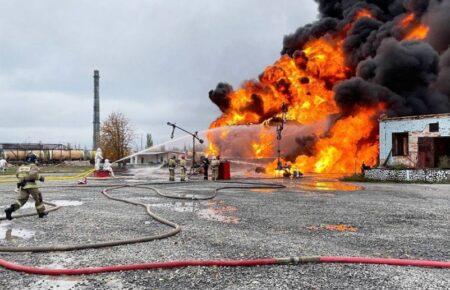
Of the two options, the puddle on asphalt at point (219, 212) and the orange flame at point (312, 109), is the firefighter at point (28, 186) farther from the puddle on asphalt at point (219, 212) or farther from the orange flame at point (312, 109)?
the orange flame at point (312, 109)

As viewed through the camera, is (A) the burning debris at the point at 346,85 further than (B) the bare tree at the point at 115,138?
No

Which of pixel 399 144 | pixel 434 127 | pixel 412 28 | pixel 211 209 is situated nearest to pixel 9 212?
pixel 211 209

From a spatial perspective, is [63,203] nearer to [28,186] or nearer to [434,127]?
[28,186]

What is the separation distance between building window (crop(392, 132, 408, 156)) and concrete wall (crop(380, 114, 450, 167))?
276 millimetres

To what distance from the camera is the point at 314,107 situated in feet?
135

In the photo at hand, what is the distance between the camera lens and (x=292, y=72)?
44.6m

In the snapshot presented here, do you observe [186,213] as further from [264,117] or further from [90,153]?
[90,153]

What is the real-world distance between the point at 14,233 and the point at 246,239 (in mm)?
4650

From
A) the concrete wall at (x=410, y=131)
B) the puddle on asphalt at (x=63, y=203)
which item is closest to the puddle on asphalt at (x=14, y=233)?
the puddle on asphalt at (x=63, y=203)

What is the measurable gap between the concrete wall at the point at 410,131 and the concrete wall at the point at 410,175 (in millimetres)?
5206

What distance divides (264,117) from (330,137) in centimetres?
1130

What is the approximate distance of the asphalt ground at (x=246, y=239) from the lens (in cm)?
493

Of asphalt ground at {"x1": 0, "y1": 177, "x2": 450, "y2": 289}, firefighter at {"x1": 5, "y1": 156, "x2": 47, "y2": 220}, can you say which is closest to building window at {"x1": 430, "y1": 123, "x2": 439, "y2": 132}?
asphalt ground at {"x1": 0, "y1": 177, "x2": 450, "y2": 289}

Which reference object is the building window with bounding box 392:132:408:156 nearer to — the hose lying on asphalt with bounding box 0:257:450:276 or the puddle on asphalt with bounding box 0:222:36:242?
the hose lying on asphalt with bounding box 0:257:450:276
